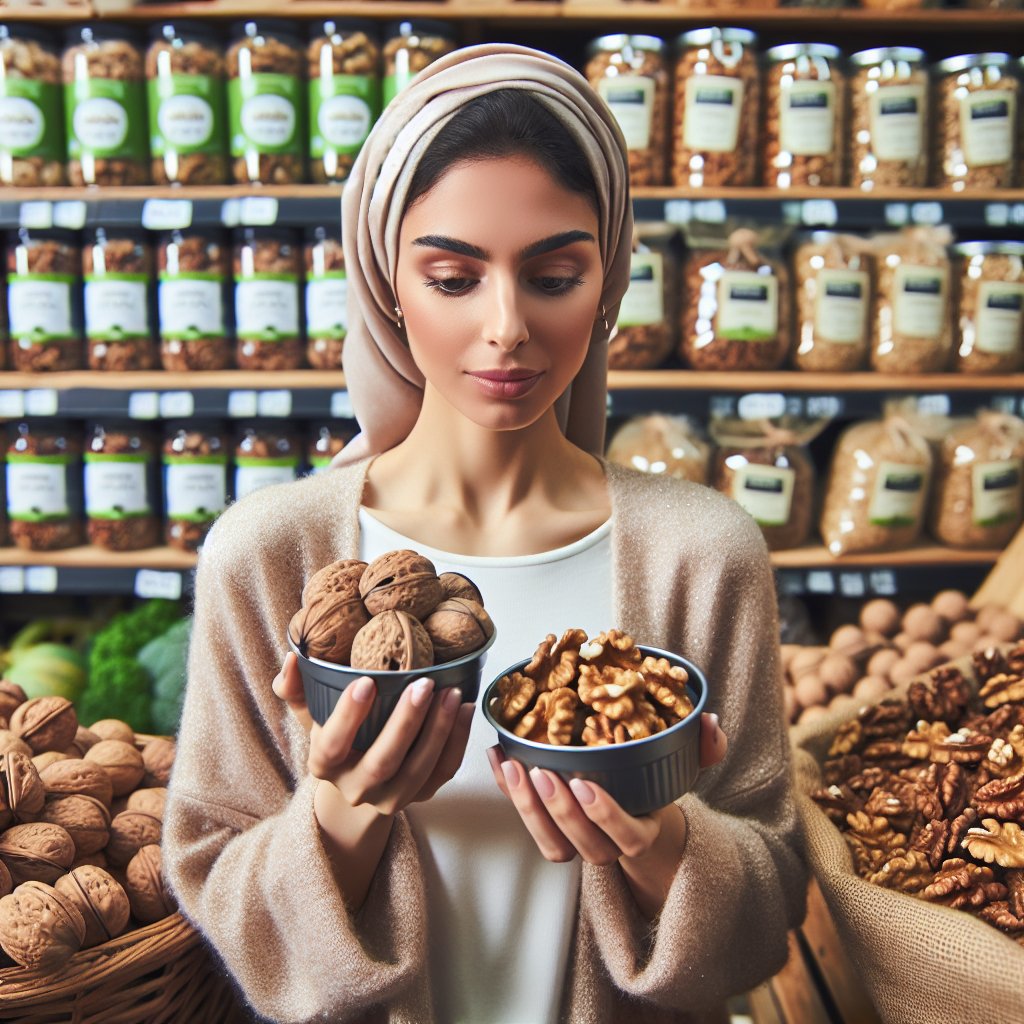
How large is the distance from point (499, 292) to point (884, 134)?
196 cm

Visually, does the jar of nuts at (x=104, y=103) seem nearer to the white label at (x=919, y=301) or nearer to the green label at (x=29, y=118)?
the green label at (x=29, y=118)

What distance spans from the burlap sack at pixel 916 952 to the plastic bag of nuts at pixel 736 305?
1.59 m

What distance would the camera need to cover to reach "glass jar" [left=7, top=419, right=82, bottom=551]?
8.39ft

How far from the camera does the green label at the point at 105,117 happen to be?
2371 millimetres

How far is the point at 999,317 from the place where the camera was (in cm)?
248

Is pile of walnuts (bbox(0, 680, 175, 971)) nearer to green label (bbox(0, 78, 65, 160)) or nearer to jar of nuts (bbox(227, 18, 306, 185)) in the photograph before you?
jar of nuts (bbox(227, 18, 306, 185))

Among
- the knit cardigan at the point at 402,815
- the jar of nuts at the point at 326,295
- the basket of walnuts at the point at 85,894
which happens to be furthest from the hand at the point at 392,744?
the jar of nuts at the point at 326,295

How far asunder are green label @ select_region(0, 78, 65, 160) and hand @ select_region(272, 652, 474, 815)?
2.17 metres

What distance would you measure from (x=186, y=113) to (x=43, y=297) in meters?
0.57

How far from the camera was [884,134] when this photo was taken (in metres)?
2.42

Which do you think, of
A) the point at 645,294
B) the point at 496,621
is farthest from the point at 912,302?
the point at 496,621

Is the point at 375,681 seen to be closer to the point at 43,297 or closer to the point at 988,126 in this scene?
the point at 43,297

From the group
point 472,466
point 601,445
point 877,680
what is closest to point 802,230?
point 877,680

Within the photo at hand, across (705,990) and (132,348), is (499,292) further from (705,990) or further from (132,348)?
(132,348)
